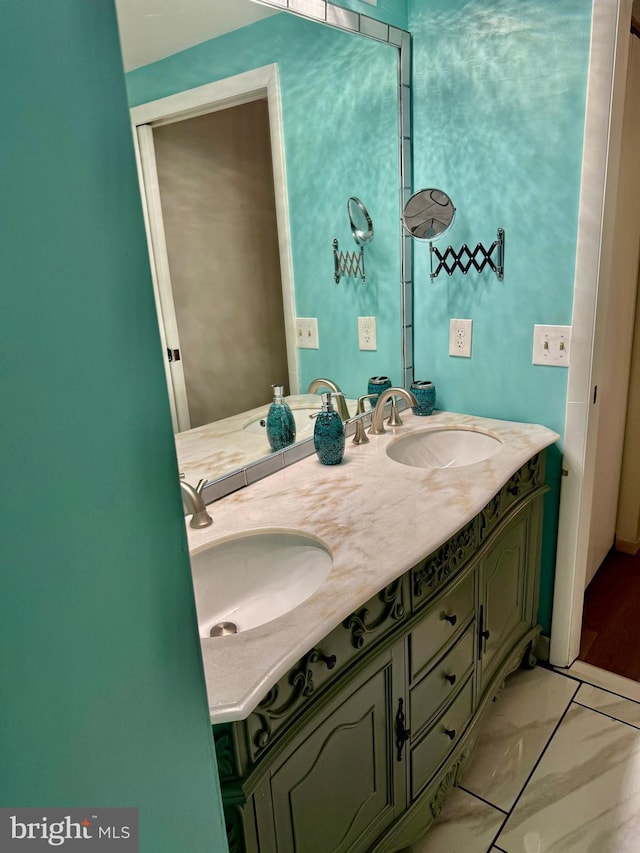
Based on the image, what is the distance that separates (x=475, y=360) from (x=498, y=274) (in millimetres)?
282

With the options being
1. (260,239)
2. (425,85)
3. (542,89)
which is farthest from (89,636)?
(425,85)

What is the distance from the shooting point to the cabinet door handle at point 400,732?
46.6 inches

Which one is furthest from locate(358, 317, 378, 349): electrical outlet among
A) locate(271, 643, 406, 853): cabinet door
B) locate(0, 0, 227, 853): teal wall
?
locate(0, 0, 227, 853): teal wall

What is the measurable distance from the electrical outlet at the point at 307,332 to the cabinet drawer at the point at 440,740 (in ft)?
3.32

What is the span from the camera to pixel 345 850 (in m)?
1.11

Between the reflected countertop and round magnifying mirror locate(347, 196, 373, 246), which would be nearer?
the reflected countertop

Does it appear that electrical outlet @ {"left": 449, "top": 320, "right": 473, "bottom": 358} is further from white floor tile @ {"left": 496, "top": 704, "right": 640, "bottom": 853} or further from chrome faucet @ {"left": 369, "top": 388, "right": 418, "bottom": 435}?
white floor tile @ {"left": 496, "top": 704, "right": 640, "bottom": 853}

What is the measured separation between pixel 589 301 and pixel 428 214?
550mm

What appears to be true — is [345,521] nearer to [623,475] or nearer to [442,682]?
[442,682]

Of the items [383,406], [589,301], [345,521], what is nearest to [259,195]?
[383,406]

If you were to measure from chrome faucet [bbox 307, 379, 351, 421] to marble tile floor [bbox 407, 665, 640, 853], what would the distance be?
1.03m

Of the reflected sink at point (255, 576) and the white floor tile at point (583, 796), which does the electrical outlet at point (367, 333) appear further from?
the white floor tile at point (583, 796)

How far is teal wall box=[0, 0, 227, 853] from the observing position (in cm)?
35

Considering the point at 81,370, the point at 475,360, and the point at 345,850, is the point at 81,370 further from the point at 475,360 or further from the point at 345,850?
the point at 475,360
